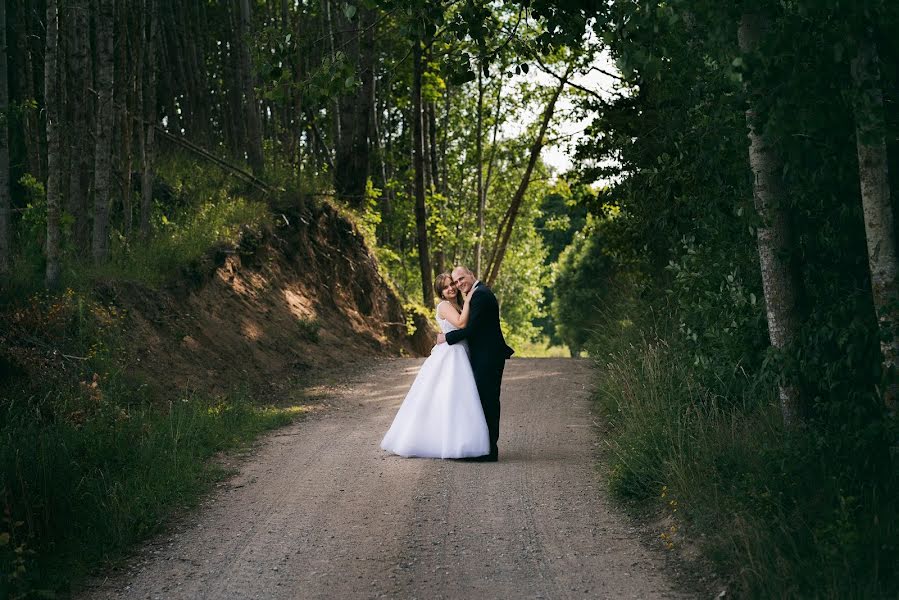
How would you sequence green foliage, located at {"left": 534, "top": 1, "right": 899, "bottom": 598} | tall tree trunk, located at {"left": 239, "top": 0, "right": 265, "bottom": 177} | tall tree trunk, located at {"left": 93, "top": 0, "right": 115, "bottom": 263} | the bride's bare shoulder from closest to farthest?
1. green foliage, located at {"left": 534, "top": 1, "right": 899, "bottom": 598}
2. the bride's bare shoulder
3. tall tree trunk, located at {"left": 93, "top": 0, "right": 115, "bottom": 263}
4. tall tree trunk, located at {"left": 239, "top": 0, "right": 265, "bottom": 177}

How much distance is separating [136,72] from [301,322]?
5.93m

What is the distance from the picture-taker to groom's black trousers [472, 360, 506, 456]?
10375 mm

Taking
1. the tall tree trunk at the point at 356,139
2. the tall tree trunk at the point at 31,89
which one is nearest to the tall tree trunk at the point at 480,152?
the tall tree trunk at the point at 356,139

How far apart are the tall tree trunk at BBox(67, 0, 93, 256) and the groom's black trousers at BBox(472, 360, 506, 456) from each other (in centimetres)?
715

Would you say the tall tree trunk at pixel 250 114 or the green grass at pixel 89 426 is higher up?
the tall tree trunk at pixel 250 114

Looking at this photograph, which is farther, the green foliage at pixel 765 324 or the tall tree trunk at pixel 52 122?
the tall tree trunk at pixel 52 122

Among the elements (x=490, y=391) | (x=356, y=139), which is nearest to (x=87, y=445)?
(x=490, y=391)

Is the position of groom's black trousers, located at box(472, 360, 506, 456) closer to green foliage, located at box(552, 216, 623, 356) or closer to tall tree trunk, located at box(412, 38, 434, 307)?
tall tree trunk, located at box(412, 38, 434, 307)

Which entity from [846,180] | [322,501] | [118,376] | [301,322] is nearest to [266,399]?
[118,376]

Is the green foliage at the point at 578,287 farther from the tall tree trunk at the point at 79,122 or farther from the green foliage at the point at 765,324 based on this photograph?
the green foliage at the point at 765,324

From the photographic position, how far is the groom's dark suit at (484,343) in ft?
34.6

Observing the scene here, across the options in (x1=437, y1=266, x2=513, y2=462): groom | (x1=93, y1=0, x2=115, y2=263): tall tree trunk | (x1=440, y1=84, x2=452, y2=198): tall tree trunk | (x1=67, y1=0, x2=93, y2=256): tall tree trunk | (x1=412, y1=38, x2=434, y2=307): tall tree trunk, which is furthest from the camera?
(x1=440, y1=84, x2=452, y2=198): tall tree trunk

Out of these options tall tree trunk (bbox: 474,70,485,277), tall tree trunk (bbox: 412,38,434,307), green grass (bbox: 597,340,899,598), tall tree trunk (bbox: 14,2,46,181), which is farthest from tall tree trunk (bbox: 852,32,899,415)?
tall tree trunk (bbox: 474,70,485,277)

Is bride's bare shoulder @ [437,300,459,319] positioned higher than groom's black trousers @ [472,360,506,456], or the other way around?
bride's bare shoulder @ [437,300,459,319]
